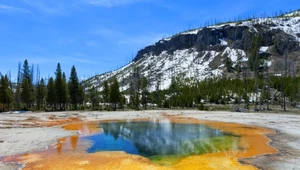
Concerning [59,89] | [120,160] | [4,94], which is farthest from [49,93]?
[120,160]

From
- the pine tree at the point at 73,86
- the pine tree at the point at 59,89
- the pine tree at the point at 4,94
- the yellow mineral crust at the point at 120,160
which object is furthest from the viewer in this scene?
the pine tree at the point at 73,86

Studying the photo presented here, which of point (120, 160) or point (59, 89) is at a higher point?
point (59, 89)

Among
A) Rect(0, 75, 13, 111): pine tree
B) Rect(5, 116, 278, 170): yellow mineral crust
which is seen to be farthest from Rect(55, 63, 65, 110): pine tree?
Rect(5, 116, 278, 170): yellow mineral crust

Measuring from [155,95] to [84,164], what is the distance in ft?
428

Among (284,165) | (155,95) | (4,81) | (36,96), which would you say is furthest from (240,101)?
(284,165)

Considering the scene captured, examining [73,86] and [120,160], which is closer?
[120,160]

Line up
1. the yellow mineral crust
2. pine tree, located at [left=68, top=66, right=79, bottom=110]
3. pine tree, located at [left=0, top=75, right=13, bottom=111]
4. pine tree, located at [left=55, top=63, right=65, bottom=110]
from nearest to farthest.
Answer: the yellow mineral crust
pine tree, located at [left=0, top=75, right=13, bottom=111]
pine tree, located at [left=55, top=63, right=65, bottom=110]
pine tree, located at [left=68, top=66, right=79, bottom=110]

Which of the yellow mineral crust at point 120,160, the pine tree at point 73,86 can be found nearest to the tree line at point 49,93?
the pine tree at point 73,86

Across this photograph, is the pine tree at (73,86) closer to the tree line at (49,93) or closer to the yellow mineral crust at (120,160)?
the tree line at (49,93)

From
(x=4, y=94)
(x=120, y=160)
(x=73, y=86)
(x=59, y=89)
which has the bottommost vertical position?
(x=120, y=160)

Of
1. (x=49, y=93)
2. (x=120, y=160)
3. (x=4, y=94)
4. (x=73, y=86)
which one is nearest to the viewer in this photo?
(x=120, y=160)

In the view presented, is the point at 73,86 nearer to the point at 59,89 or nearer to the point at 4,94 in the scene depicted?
the point at 59,89

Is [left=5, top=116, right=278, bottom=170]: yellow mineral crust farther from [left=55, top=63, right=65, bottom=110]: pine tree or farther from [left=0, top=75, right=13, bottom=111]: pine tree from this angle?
[left=55, top=63, right=65, bottom=110]: pine tree

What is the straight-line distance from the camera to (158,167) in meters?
20.1
